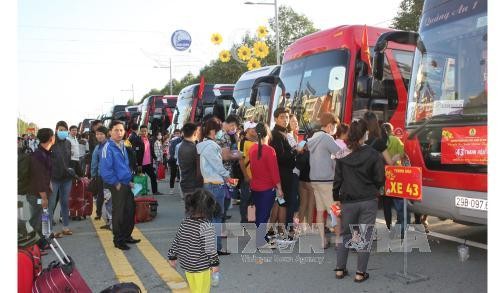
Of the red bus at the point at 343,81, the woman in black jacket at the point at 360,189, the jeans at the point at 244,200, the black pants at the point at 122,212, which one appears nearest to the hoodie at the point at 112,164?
the black pants at the point at 122,212

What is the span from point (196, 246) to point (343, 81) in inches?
205

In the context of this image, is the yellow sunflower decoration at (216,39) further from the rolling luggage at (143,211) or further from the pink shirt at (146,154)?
the rolling luggage at (143,211)

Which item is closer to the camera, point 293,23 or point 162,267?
point 162,267

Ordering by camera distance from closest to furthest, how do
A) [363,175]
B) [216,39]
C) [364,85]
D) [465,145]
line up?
[363,175]
[465,145]
[364,85]
[216,39]

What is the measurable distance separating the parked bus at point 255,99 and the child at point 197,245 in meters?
6.89

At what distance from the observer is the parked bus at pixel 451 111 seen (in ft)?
16.5

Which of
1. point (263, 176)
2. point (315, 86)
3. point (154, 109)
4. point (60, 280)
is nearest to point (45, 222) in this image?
point (263, 176)

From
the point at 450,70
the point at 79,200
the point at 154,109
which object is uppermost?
the point at 154,109

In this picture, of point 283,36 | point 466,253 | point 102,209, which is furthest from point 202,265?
point 283,36

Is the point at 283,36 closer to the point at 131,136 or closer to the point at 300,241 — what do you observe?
the point at 131,136

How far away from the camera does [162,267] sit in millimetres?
5531

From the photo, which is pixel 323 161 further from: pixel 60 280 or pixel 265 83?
pixel 265 83

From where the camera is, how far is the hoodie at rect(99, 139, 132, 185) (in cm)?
623

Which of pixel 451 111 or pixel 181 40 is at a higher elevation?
pixel 181 40
